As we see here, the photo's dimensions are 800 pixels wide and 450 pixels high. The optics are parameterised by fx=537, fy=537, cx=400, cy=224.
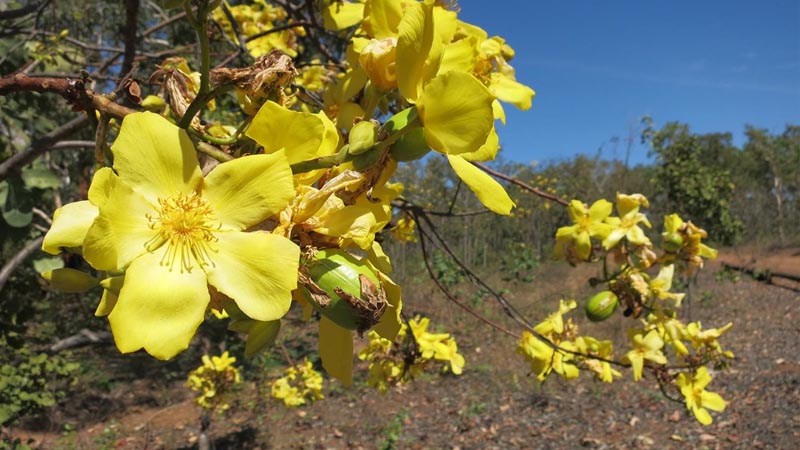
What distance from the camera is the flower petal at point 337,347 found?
74 centimetres

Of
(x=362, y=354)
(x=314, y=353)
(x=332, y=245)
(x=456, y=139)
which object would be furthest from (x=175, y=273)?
(x=314, y=353)

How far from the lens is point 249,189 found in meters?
0.62

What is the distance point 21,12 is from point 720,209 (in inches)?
633

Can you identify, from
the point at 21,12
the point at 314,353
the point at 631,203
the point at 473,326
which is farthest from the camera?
the point at 473,326

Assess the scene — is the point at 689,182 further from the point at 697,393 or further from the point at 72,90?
the point at 72,90

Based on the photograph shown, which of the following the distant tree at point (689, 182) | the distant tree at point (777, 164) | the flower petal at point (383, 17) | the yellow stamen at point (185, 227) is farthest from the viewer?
the distant tree at point (777, 164)

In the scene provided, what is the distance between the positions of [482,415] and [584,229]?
593cm

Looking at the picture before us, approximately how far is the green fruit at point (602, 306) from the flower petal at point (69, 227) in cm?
186

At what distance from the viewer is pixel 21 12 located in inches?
78.3

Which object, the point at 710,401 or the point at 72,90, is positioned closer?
the point at 72,90

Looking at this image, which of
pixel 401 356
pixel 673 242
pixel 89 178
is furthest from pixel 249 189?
pixel 89 178

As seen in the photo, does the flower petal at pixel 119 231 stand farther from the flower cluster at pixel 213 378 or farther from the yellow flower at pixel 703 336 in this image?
the flower cluster at pixel 213 378

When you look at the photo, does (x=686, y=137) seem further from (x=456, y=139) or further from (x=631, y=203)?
(x=456, y=139)

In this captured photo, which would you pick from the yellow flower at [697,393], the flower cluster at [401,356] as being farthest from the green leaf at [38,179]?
the yellow flower at [697,393]
